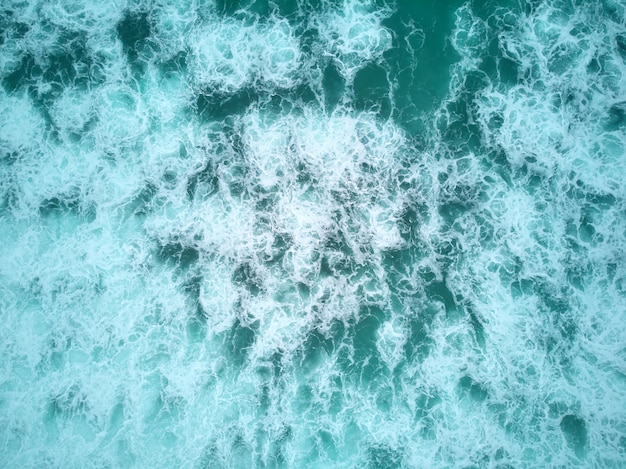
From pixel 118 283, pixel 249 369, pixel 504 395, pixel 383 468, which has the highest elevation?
pixel 118 283

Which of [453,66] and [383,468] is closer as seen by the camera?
[383,468]

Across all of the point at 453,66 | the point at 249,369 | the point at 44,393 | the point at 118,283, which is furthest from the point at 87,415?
the point at 453,66

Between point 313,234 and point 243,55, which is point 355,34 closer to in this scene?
point 243,55

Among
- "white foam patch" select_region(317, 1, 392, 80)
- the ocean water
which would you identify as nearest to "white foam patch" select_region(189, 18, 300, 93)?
the ocean water

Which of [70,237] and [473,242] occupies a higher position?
[70,237]

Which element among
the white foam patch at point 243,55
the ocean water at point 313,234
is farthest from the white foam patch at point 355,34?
the white foam patch at point 243,55

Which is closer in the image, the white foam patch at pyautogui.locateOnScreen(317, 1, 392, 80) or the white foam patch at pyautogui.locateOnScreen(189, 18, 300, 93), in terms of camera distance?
the white foam patch at pyautogui.locateOnScreen(317, 1, 392, 80)

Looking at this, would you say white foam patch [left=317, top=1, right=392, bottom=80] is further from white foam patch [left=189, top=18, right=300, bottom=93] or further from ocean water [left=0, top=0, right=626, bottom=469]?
white foam patch [left=189, top=18, right=300, bottom=93]

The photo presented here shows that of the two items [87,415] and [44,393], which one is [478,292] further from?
[44,393]
